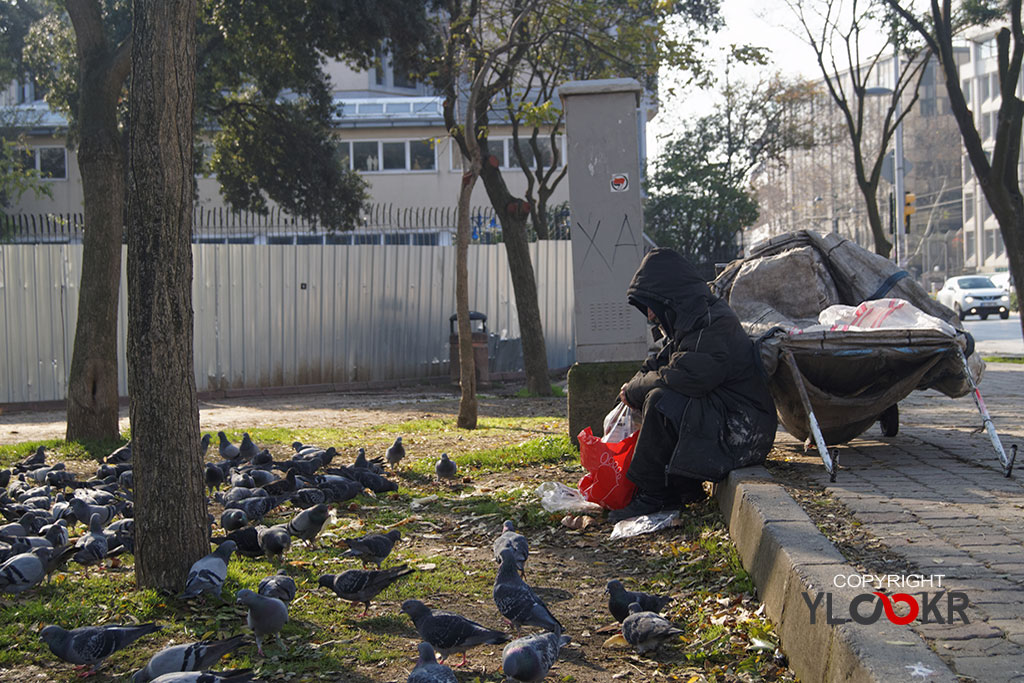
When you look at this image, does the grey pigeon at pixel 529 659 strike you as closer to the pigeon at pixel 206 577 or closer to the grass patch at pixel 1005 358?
the pigeon at pixel 206 577

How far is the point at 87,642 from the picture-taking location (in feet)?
14.1

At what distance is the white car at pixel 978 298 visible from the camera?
1516 inches

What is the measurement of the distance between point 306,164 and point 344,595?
19.1m

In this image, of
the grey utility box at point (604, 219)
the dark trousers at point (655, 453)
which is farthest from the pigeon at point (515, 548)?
the grey utility box at point (604, 219)

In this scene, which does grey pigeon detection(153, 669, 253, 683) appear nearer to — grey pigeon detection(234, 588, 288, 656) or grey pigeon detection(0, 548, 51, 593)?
grey pigeon detection(234, 588, 288, 656)

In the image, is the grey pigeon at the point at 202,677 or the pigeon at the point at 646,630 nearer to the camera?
the grey pigeon at the point at 202,677

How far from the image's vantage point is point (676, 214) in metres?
30.5

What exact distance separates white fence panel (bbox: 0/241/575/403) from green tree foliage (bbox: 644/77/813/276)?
561cm

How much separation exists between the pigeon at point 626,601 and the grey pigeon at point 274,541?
216 centimetres

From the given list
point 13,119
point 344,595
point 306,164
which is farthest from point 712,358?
point 13,119

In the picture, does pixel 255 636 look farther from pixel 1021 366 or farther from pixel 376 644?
pixel 1021 366

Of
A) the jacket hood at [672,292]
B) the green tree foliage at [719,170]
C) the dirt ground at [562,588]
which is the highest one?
the green tree foliage at [719,170]

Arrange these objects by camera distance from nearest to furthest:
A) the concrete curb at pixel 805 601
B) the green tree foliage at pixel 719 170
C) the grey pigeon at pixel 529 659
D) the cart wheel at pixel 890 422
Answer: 1. the concrete curb at pixel 805 601
2. the grey pigeon at pixel 529 659
3. the cart wheel at pixel 890 422
4. the green tree foliage at pixel 719 170

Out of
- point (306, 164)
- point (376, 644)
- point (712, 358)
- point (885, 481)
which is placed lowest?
point (376, 644)
